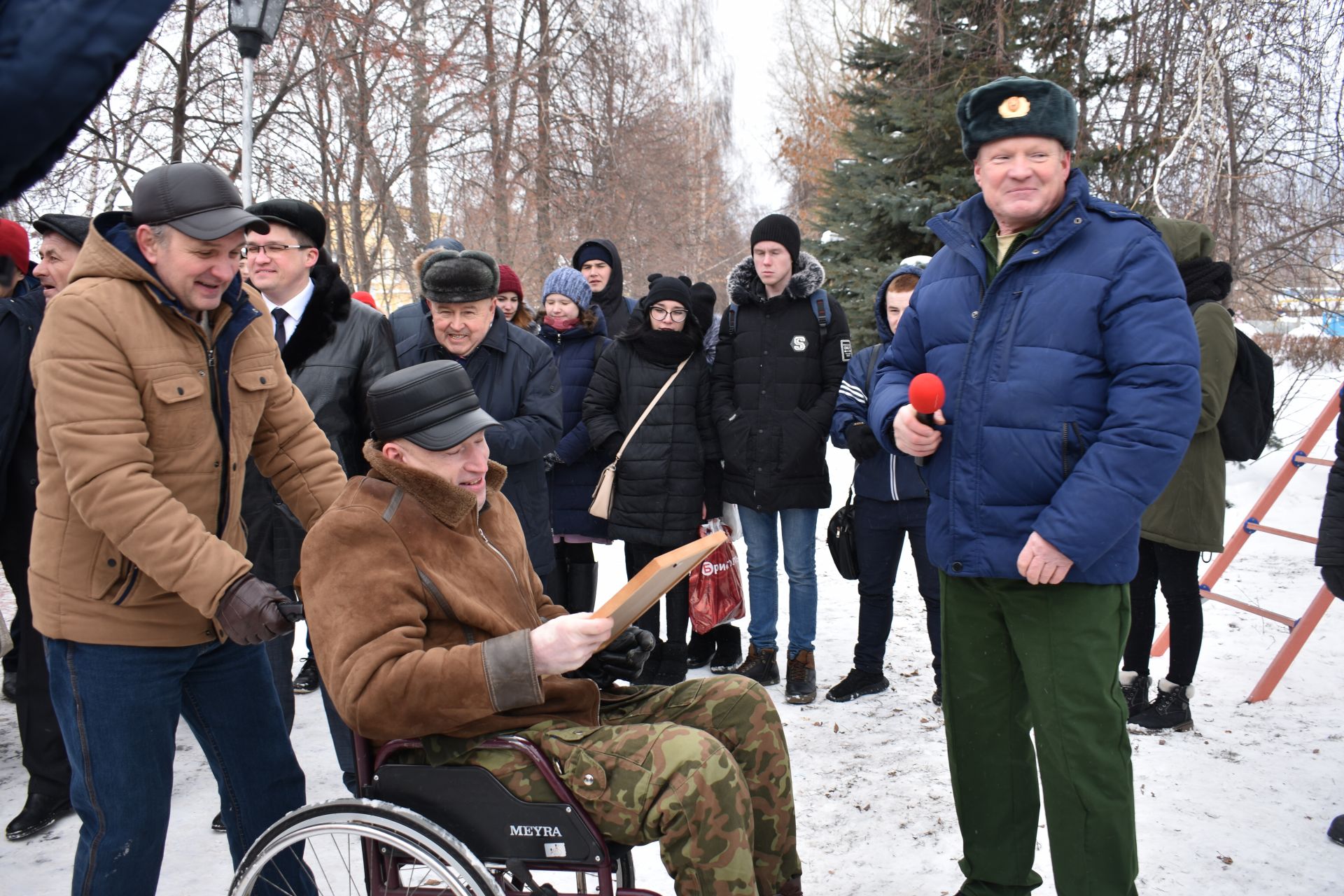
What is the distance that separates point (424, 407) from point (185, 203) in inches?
28.6

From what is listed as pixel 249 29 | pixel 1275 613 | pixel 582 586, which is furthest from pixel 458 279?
pixel 1275 613

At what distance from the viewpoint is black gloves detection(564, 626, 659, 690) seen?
2.48m

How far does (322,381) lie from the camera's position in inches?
141

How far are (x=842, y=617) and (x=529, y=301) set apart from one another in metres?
8.65

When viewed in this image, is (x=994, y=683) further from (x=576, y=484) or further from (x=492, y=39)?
(x=492, y=39)

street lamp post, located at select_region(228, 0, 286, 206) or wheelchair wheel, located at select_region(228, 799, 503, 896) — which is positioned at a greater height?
street lamp post, located at select_region(228, 0, 286, 206)

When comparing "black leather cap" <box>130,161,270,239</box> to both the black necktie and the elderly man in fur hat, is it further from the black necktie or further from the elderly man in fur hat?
the elderly man in fur hat

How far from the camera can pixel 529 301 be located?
1348 centimetres

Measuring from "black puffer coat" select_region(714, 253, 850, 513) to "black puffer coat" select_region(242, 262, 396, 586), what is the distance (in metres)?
1.81

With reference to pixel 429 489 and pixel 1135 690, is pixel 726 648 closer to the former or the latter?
pixel 1135 690

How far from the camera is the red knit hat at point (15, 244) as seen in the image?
3662 millimetres

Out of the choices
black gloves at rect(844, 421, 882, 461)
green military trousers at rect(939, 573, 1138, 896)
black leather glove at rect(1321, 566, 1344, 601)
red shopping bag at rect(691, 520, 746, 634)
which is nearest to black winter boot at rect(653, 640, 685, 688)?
red shopping bag at rect(691, 520, 746, 634)

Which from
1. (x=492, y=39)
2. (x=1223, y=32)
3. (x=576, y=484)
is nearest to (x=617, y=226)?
(x=492, y=39)

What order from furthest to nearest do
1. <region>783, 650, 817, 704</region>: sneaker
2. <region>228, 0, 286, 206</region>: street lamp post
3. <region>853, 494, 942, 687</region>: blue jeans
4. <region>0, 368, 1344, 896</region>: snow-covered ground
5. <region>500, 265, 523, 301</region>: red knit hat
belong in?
<region>228, 0, 286, 206</region>: street lamp post
<region>500, 265, 523, 301</region>: red knit hat
<region>783, 650, 817, 704</region>: sneaker
<region>853, 494, 942, 687</region>: blue jeans
<region>0, 368, 1344, 896</region>: snow-covered ground
